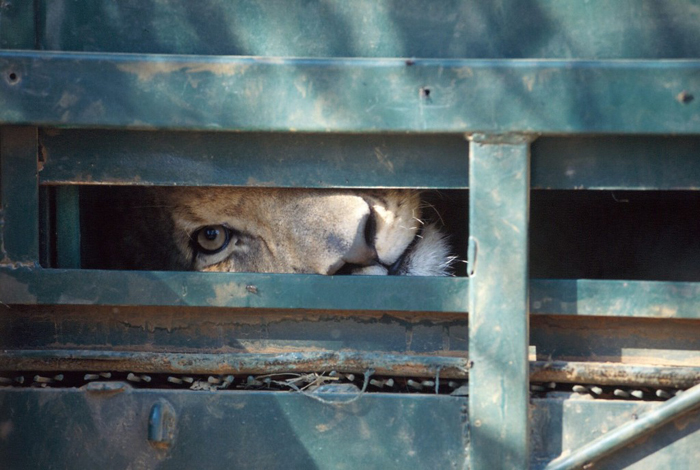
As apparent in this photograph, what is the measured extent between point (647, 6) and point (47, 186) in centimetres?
150

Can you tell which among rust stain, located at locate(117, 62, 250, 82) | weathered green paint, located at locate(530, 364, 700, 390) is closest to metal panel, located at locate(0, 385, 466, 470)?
weathered green paint, located at locate(530, 364, 700, 390)

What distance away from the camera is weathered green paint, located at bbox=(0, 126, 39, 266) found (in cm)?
166

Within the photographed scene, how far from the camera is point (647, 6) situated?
62.3 inches

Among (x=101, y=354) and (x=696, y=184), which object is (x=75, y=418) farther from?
(x=696, y=184)

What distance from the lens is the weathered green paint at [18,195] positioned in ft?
5.44

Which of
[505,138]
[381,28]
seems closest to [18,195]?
[381,28]

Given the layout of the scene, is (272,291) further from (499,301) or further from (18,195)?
(18,195)

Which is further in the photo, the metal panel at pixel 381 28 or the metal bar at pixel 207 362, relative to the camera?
the metal bar at pixel 207 362

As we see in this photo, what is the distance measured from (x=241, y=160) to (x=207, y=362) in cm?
50

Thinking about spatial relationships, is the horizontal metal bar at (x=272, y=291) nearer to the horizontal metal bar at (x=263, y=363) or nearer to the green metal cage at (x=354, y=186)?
the green metal cage at (x=354, y=186)

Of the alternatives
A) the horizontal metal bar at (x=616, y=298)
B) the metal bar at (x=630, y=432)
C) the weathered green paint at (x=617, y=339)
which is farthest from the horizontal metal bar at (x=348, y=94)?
the metal bar at (x=630, y=432)

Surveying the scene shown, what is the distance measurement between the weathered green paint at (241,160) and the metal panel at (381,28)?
0.21m

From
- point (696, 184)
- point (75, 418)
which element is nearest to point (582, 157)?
point (696, 184)

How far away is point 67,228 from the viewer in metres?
1.81
